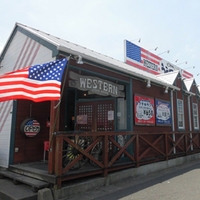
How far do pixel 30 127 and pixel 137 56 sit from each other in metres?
11.1

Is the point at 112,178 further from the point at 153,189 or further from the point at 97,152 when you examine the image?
the point at 153,189

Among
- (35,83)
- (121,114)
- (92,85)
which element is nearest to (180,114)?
(121,114)

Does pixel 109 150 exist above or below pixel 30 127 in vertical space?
below

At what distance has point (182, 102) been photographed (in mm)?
9867

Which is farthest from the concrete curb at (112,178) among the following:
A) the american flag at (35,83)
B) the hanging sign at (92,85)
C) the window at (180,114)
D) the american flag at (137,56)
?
the american flag at (137,56)

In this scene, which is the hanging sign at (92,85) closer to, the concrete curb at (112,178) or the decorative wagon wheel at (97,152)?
Answer: the decorative wagon wheel at (97,152)

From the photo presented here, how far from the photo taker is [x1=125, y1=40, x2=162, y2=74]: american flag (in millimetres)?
14438

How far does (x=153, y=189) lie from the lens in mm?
4973

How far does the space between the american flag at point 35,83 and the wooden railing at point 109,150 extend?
0.95 m

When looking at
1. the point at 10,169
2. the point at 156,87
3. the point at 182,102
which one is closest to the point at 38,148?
the point at 10,169

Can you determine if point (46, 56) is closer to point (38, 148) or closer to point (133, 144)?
point (38, 148)

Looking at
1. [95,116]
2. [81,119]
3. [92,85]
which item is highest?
[92,85]

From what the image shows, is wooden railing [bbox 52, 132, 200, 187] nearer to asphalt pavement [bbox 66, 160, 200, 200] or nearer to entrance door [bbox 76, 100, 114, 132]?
asphalt pavement [bbox 66, 160, 200, 200]

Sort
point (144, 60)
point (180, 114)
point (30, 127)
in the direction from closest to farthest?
point (30, 127), point (180, 114), point (144, 60)
